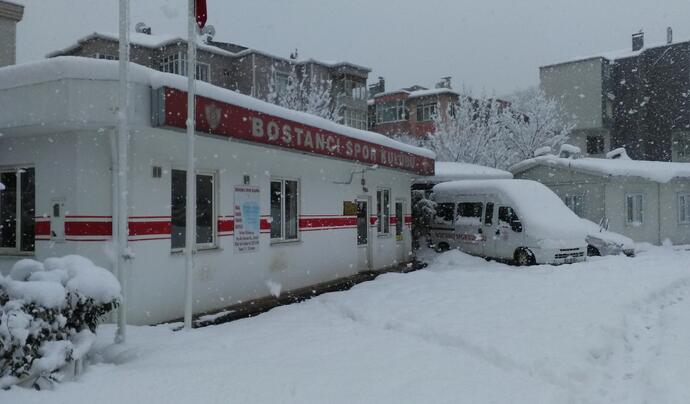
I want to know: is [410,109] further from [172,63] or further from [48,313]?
[48,313]

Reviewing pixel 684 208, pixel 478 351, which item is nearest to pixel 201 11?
pixel 478 351

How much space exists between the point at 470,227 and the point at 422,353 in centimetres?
1049

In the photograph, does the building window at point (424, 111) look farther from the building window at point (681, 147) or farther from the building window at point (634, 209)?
the building window at point (634, 209)

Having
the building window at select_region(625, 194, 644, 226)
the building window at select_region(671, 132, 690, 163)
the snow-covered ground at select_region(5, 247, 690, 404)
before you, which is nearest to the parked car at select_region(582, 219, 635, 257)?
the building window at select_region(625, 194, 644, 226)

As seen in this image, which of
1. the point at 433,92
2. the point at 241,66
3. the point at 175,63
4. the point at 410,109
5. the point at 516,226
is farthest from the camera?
the point at 410,109

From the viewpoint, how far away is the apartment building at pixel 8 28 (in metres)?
20.6

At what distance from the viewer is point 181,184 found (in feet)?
31.3

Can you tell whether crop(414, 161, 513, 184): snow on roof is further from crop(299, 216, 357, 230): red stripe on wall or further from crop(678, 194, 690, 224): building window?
crop(678, 194, 690, 224): building window

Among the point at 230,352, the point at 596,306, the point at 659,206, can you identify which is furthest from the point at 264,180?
the point at 659,206

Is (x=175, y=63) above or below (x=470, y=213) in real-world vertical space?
above

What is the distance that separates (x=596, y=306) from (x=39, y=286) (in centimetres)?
771

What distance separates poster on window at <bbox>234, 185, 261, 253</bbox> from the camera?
1057 centimetres

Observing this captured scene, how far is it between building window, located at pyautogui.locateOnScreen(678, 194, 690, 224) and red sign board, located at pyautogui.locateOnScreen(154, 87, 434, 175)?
15748 mm

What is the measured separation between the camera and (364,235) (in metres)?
15.6
